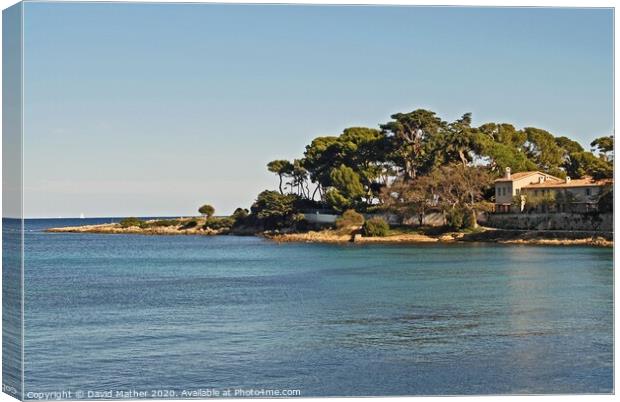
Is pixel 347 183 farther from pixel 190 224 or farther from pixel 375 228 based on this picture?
pixel 190 224

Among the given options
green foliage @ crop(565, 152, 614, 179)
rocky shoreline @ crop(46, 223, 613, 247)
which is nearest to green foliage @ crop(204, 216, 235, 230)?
rocky shoreline @ crop(46, 223, 613, 247)

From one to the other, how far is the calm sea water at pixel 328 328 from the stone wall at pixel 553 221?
6.66m

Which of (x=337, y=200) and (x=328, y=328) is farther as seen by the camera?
(x=337, y=200)

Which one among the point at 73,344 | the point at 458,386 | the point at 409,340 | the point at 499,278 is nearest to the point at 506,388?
the point at 458,386

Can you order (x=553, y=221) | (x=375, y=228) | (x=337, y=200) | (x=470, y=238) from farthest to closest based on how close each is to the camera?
(x=337, y=200) → (x=375, y=228) → (x=470, y=238) → (x=553, y=221)

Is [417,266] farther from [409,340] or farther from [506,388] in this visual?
[506,388]

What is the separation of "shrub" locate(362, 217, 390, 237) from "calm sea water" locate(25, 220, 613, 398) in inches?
408

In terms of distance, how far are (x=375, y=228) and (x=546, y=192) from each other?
6.52 meters

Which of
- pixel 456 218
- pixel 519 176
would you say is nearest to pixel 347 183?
pixel 456 218

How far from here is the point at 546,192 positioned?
3312 cm

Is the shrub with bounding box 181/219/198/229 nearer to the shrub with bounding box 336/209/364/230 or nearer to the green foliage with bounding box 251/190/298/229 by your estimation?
the green foliage with bounding box 251/190/298/229

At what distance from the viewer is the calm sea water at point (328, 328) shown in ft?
29.0

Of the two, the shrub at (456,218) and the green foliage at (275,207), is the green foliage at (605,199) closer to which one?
the shrub at (456,218)

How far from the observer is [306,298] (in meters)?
15.7
